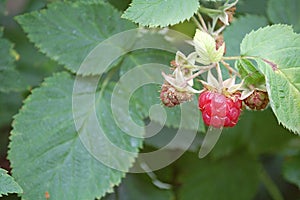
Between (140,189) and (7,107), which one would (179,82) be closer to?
(140,189)

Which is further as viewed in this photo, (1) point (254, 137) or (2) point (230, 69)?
(1) point (254, 137)

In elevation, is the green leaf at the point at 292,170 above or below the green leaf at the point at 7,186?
below

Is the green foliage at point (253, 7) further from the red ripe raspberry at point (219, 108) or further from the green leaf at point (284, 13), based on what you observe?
the red ripe raspberry at point (219, 108)

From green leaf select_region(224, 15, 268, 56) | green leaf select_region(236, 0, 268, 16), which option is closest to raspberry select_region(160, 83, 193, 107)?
green leaf select_region(224, 15, 268, 56)

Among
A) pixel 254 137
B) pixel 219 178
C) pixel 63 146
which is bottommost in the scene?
pixel 219 178

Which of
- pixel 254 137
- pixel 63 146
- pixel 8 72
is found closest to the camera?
pixel 63 146

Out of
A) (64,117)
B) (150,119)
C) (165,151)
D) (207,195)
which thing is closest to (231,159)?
(207,195)

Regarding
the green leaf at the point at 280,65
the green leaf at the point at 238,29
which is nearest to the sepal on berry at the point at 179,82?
→ the green leaf at the point at 280,65

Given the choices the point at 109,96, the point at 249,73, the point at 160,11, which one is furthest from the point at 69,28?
the point at 249,73
